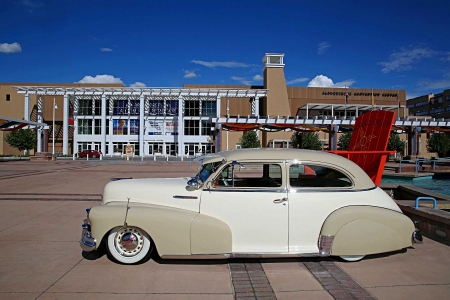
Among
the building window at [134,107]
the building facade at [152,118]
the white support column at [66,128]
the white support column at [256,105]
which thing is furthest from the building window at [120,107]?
the white support column at [256,105]

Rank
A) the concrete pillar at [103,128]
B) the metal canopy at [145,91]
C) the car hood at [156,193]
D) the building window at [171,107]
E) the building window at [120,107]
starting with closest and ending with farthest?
the car hood at [156,193] < the metal canopy at [145,91] < the concrete pillar at [103,128] < the building window at [171,107] < the building window at [120,107]

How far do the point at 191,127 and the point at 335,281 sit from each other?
53.4 m

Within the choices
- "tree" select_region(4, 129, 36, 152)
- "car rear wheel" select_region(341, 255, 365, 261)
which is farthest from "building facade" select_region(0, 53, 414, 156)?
"car rear wheel" select_region(341, 255, 365, 261)

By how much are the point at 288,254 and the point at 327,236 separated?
0.53 meters

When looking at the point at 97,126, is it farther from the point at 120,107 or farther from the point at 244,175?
the point at 244,175

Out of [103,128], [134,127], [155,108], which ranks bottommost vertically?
[103,128]

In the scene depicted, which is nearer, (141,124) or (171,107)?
(141,124)

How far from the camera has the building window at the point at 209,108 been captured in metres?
56.3

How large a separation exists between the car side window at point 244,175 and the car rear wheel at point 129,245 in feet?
3.73

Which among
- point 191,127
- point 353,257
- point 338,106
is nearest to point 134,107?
point 191,127

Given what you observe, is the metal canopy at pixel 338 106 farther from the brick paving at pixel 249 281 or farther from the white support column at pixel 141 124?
the brick paving at pixel 249 281

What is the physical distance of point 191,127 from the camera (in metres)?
56.6

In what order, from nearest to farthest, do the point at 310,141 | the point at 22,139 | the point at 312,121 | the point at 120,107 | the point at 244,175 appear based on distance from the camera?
the point at 244,175 < the point at 312,121 < the point at 310,141 < the point at 22,139 < the point at 120,107

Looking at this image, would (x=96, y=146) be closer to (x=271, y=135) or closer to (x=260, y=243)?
(x=271, y=135)
